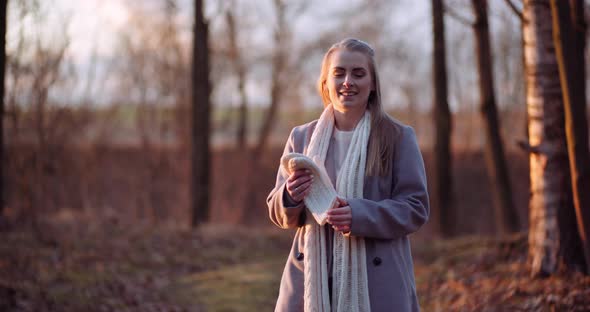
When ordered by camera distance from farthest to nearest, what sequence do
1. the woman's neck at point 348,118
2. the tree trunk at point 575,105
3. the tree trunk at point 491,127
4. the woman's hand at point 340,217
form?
1. the tree trunk at point 491,127
2. the tree trunk at point 575,105
3. the woman's neck at point 348,118
4. the woman's hand at point 340,217

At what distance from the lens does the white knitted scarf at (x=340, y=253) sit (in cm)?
275

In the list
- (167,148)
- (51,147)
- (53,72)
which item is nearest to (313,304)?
(53,72)

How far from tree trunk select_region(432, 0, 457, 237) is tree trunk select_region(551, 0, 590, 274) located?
5.88 m

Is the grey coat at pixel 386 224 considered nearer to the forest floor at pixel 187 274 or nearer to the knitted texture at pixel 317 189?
the knitted texture at pixel 317 189

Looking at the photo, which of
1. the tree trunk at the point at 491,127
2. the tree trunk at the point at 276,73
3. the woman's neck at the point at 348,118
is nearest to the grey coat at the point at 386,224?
the woman's neck at the point at 348,118

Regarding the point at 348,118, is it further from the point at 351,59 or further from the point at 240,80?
the point at 240,80

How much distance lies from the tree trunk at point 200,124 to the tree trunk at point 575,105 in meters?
7.16

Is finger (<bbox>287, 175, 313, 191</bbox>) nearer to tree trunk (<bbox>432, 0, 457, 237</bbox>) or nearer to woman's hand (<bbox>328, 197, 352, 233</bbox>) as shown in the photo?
woman's hand (<bbox>328, 197, 352, 233</bbox>)

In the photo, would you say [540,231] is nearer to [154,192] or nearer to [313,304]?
[313,304]

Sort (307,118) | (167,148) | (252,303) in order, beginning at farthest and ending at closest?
(307,118) → (167,148) → (252,303)

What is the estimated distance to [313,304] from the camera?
275cm

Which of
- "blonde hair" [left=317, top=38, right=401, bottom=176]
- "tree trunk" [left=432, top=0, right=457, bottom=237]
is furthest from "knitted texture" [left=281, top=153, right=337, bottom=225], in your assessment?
"tree trunk" [left=432, top=0, right=457, bottom=237]

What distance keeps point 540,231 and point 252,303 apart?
9.70 ft

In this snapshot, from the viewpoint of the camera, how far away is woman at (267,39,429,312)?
2758 millimetres
